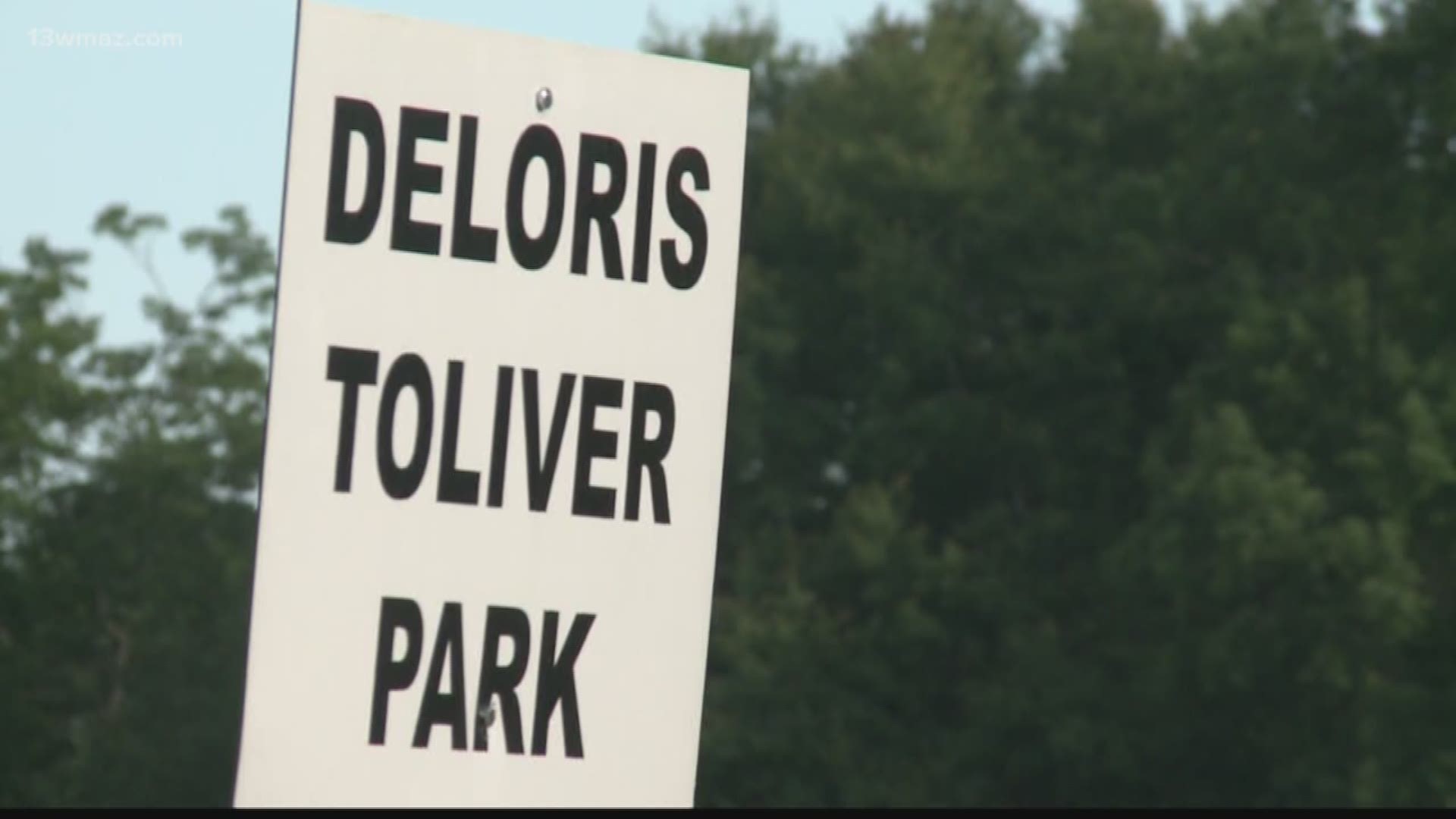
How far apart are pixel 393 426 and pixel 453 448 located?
69 mm

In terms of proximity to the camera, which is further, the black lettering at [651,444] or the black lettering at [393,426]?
the black lettering at [651,444]

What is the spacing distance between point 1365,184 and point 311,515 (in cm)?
3224

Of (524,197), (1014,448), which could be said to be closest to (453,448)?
(524,197)

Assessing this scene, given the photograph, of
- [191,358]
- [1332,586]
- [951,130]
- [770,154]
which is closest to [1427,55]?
[1332,586]

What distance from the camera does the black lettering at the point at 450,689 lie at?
2658 millimetres

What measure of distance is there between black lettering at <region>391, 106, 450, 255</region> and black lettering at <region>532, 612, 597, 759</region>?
16.1 inches

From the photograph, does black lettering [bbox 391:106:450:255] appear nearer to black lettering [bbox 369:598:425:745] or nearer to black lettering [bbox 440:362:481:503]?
black lettering [bbox 440:362:481:503]

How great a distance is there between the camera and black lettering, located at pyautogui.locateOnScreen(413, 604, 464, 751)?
8.72 ft

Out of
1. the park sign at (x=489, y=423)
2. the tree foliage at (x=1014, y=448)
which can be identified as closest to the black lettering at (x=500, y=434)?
the park sign at (x=489, y=423)

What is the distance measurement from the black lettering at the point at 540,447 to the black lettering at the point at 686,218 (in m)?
0.17

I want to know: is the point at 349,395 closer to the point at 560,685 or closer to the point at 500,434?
the point at 500,434

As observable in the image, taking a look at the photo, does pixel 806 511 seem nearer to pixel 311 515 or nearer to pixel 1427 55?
pixel 1427 55

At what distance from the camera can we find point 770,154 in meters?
41.5

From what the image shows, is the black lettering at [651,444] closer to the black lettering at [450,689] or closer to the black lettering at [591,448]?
the black lettering at [591,448]
